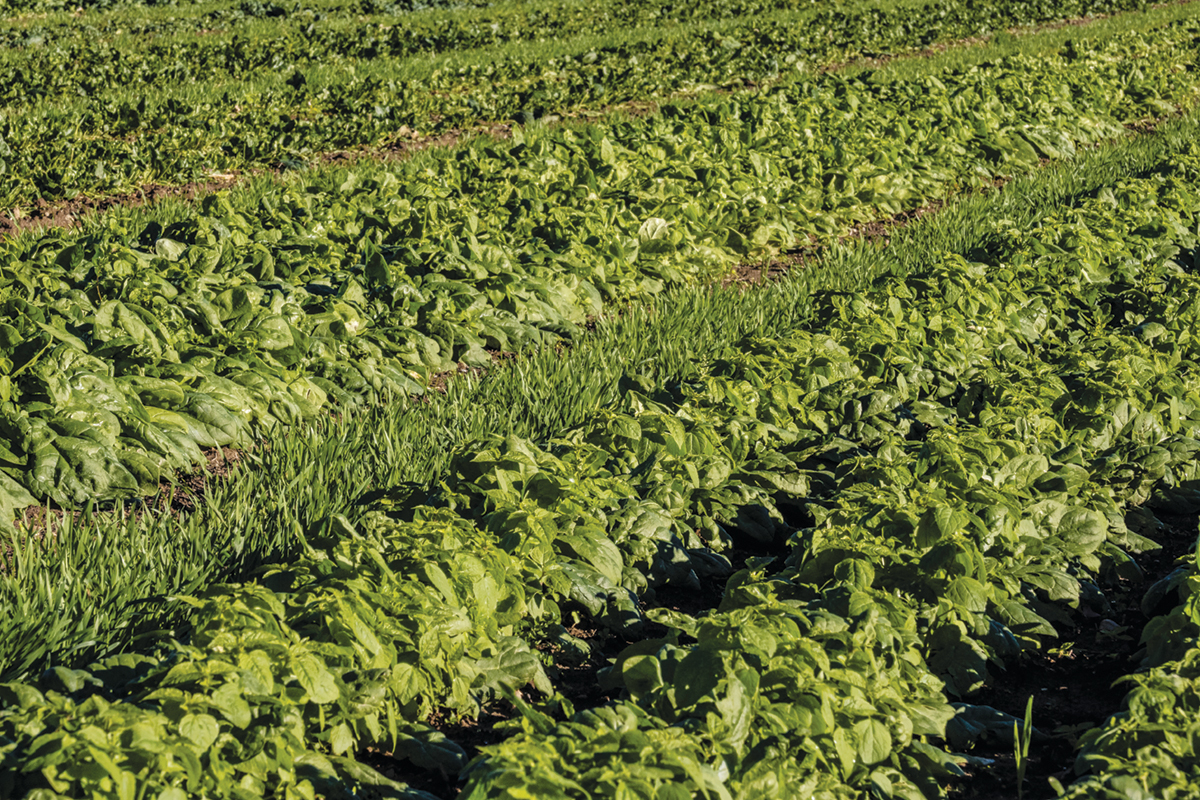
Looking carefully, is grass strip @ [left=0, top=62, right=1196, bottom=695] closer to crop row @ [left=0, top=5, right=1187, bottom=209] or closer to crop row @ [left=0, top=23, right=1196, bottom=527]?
crop row @ [left=0, top=23, right=1196, bottom=527]

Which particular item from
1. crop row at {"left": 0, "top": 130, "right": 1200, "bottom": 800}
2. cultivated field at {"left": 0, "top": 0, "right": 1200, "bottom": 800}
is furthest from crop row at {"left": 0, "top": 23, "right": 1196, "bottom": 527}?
crop row at {"left": 0, "top": 130, "right": 1200, "bottom": 800}

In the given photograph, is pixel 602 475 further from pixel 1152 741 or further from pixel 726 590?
pixel 1152 741

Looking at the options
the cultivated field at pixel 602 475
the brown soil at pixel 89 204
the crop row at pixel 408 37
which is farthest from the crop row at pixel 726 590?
the crop row at pixel 408 37

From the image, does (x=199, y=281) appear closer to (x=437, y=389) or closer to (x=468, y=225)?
(x=437, y=389)

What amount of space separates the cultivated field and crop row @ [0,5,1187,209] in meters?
0.17

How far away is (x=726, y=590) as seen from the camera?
3.10 meters

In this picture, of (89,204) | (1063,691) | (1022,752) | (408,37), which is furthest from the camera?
(408,37)

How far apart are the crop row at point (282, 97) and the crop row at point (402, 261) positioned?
1.82m

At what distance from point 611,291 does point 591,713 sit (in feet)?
15.1

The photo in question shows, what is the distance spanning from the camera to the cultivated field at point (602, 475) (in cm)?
246

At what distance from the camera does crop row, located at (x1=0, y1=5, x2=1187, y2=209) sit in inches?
369

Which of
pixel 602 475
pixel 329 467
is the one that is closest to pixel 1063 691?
pixel 602 475

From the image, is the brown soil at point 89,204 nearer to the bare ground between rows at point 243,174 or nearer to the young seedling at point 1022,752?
the bare ground between rows at point 243,174

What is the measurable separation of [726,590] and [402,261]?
11.7 ft
